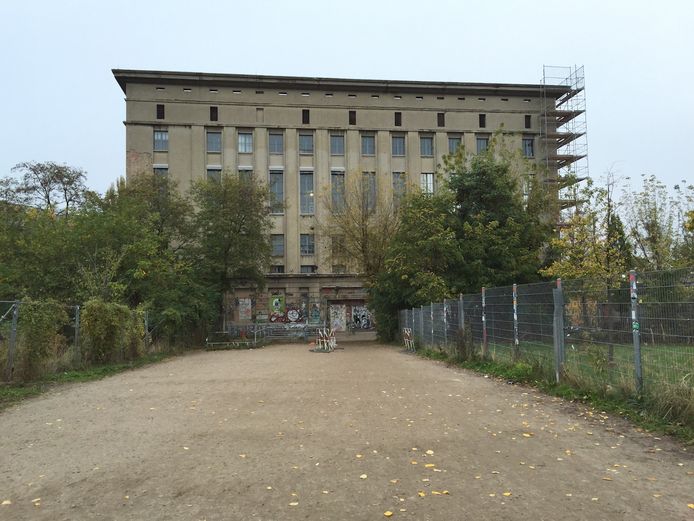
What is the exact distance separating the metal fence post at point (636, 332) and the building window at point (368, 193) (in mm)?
31499

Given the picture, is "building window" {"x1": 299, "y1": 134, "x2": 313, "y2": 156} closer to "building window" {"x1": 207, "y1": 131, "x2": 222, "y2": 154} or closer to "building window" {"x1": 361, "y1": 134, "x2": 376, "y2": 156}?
"building window" {"x1": 361, "y1": 134, "x2": 376, "y2": 156}

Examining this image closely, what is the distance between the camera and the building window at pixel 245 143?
53844mm

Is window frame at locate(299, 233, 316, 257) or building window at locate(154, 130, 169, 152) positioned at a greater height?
building window at locate(154, 130, 169, 152)

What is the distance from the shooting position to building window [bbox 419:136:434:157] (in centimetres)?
5650

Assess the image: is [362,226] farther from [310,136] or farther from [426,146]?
[426,146]

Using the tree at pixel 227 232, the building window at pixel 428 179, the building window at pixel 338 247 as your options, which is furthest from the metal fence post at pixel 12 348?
the building window at pixel 428 179

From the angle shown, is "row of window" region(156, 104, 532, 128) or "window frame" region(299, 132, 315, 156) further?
"window frame" region(299, 132, 315, 156)

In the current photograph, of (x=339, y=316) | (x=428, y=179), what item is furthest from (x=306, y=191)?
(x=339, y=316)

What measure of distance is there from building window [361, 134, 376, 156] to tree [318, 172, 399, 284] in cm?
1460

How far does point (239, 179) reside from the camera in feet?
130

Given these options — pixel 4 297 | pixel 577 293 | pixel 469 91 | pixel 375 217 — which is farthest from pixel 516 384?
pixel 469 91

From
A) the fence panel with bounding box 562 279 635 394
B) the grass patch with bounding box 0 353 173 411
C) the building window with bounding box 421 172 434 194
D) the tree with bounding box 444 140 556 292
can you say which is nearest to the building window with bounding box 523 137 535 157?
the building window with bounding box 421 172 434 194

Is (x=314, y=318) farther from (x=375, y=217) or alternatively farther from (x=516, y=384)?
(x=516, y=384)

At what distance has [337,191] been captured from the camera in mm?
44625
